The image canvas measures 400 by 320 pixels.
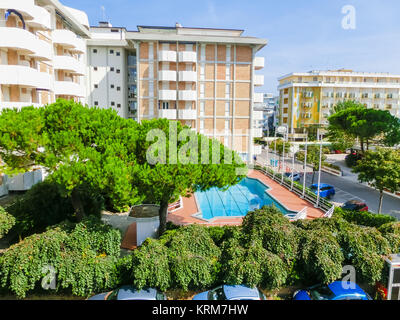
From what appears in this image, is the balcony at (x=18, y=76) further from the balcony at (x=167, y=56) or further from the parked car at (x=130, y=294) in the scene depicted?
the balcony at (x=167, y=56)

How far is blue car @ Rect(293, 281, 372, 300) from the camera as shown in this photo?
8.40m

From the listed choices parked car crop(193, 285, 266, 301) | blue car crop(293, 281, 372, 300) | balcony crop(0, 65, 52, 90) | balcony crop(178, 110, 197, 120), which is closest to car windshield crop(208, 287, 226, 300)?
parked car crop(193, 285, 266, 301)

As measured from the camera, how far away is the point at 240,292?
8.32 m

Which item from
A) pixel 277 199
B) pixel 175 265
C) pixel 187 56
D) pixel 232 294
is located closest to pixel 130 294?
pixel 175 265

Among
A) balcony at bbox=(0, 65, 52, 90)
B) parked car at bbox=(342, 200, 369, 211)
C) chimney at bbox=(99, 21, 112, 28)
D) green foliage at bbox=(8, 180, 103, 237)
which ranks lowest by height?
parked car at bbox=(342, 200, 369, 211)

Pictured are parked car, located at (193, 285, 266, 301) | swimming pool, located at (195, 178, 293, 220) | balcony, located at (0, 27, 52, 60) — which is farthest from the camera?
swimming pool, located at (195, 178, 293, 220)

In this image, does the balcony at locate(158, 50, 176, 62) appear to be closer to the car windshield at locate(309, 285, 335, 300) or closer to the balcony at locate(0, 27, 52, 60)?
the balcony at locate(0, 27, 52, 60)

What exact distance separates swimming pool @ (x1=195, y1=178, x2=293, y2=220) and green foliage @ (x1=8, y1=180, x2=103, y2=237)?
26.8 ft

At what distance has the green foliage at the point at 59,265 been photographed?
844cm

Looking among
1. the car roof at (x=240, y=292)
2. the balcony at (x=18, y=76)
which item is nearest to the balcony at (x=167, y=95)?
the balcony at (x=18, y=76)

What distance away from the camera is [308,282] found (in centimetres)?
955
